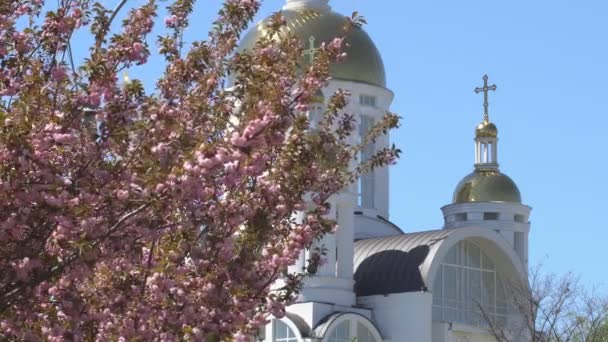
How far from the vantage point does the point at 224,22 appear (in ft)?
37.4

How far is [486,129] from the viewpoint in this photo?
50000mm

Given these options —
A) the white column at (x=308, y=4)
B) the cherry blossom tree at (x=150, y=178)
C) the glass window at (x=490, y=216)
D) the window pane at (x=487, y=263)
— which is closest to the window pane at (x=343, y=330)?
the window pane at (x=487, y=263)

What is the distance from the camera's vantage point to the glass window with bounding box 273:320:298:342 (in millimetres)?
36125

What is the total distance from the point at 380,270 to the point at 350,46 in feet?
20.4

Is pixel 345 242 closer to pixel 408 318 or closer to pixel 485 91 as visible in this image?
pixel 408 318

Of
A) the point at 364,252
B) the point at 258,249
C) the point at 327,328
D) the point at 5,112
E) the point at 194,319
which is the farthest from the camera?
the point at 364,252

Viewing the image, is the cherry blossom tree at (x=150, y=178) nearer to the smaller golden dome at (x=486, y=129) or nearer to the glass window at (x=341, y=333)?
the glass window at (x=341, y=333)

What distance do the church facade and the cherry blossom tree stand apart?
75.6 feet

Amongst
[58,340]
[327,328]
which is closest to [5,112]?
[58,340]

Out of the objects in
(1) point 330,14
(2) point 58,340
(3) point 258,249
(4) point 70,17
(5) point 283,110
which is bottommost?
(2) point 58,340

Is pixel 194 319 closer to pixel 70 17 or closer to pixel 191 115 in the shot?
pixel 191 115

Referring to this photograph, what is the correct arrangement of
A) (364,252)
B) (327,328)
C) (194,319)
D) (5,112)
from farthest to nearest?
1. (364,252)
2. (327,328)
3. (194,319)
4. (5,112)

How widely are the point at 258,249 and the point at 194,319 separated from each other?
944 millimetres

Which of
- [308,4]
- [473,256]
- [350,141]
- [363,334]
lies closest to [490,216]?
[473,256]
